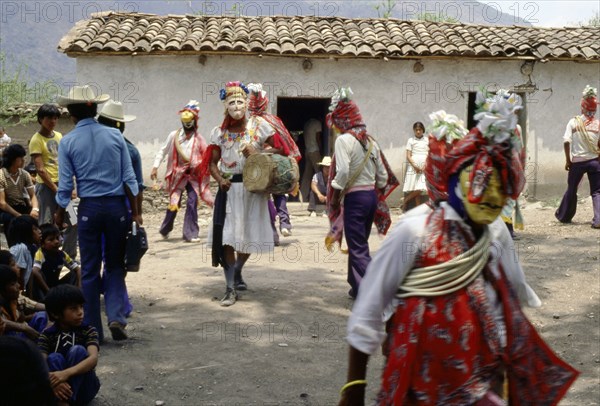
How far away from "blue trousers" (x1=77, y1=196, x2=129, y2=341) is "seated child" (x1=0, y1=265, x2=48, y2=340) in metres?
0.83

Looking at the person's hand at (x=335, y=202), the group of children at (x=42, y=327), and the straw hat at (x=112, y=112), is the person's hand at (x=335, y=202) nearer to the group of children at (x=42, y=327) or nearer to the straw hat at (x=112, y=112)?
the straw hat at (x=112, y=112)

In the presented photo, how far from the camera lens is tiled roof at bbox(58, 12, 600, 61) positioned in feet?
52.6

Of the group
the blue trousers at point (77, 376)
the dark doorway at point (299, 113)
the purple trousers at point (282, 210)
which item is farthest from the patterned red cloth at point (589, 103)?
the blue trousers at point (77, 376)

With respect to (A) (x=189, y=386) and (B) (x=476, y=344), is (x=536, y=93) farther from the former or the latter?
(B) (x=476, y=344)

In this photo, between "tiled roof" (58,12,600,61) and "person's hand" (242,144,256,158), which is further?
"tiled roof" (58,12,600,61)

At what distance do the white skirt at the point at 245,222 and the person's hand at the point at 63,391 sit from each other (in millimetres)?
3293

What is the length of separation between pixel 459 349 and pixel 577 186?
10529mm

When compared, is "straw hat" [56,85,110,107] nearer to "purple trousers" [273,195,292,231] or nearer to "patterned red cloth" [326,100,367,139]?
"patterned red cloth" [326,100,367,139]

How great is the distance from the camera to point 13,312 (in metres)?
5.55

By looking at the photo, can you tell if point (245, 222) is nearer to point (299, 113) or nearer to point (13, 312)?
point (13, 312)

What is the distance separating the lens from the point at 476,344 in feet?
10.2

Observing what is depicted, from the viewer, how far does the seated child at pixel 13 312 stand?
529cm

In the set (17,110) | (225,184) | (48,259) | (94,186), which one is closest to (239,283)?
(225,184)

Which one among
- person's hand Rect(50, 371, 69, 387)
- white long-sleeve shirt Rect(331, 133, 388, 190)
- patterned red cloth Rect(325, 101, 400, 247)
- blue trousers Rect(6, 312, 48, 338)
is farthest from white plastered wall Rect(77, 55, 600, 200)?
person's hand Rect(50, 371, 69, 387)
